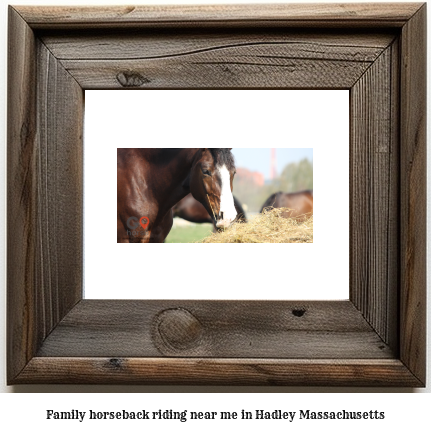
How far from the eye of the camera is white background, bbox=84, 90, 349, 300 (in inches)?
21.8

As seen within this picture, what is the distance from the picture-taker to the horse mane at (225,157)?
56cm

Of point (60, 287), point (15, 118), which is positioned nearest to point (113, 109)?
point (15, 118)

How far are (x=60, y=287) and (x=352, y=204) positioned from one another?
0.34m

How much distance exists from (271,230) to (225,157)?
0.10m

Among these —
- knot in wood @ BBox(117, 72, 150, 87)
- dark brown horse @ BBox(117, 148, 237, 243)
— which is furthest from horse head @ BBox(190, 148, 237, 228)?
knot in wood @ BBox(117, 72, 150, 87)

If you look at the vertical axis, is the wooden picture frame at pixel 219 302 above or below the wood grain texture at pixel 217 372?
above

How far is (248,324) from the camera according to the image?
1.80 feet

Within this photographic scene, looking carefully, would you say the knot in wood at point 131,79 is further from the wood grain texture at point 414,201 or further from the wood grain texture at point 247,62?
the wood grain texture at point 414,201

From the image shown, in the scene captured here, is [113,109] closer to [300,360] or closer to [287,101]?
[287,101]

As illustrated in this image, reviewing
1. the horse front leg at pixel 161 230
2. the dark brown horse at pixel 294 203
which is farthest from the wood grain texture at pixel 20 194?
the dark brown horse at pixel 294 203

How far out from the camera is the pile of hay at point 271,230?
1.82 feet

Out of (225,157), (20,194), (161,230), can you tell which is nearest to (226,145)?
(225,157)

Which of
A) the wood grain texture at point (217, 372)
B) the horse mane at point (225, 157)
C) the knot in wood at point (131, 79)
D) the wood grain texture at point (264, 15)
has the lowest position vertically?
the wood grain texture at point (217, 372)

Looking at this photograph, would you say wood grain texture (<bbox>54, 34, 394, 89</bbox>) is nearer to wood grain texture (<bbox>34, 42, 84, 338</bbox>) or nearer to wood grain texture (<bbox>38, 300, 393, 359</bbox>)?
wood grain texture (<bbox>34, 42, 84, 338</bbox>)
